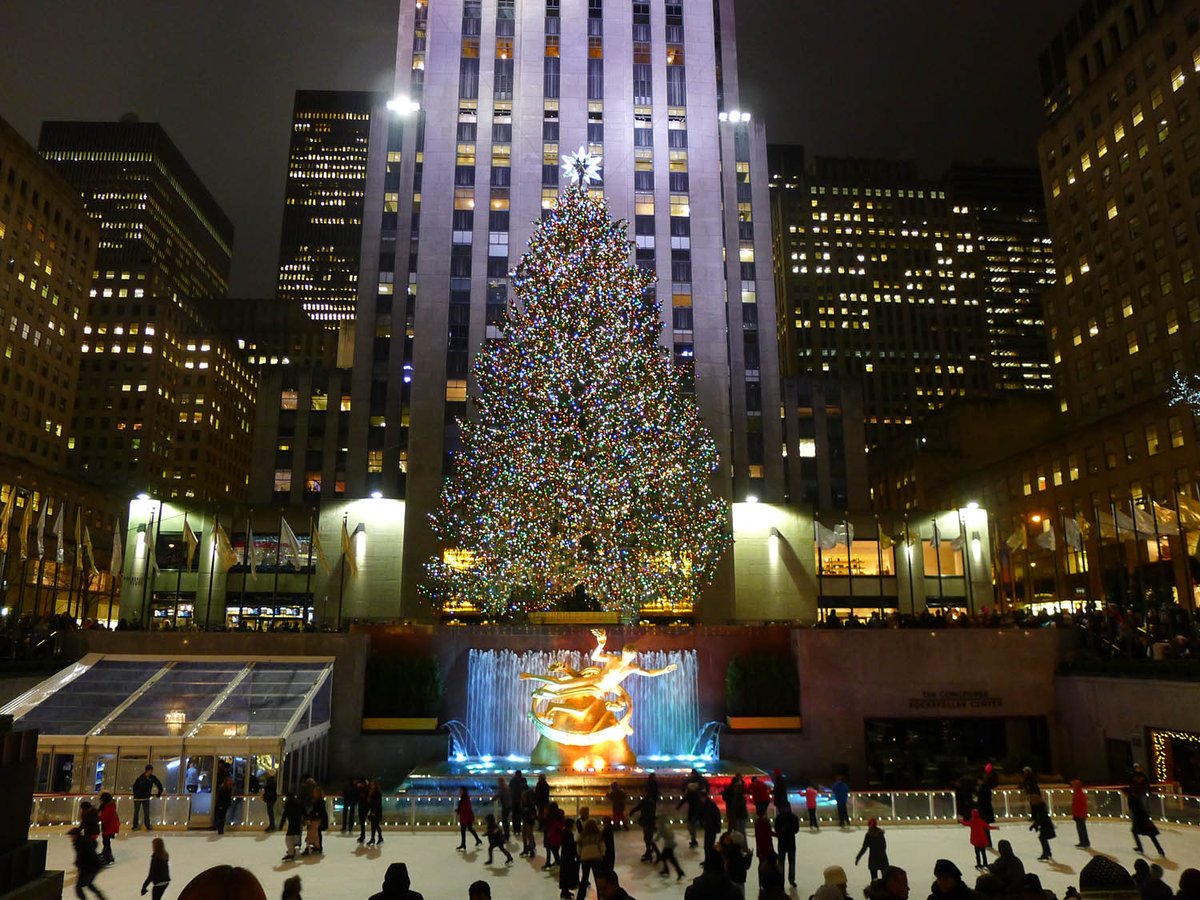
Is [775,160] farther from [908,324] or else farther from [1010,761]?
[1010,761]

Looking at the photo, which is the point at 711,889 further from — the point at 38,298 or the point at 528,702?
the point at 38,298

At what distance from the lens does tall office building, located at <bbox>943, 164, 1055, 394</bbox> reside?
16800 cm

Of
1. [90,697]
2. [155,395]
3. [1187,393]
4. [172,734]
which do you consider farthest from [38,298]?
[1187,393]

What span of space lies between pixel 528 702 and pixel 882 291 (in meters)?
142

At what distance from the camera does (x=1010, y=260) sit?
178 m

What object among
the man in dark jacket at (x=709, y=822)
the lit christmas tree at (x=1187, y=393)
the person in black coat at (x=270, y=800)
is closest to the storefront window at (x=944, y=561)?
Answer: the lit christmas tree at (x=1187, y=393)

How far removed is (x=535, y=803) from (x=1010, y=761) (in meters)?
19.2

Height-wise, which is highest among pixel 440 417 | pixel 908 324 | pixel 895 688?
pixel 908 324

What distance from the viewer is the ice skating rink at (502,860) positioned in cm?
1617

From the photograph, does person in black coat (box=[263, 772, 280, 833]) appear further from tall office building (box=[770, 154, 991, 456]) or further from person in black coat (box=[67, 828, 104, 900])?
tall office building (box=[770, 154, 991, 456])

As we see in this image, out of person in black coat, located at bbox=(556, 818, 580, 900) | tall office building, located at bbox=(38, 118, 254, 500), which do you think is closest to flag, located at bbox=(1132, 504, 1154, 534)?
person in black coat, located at bbox=(556, 818, 580, 900)

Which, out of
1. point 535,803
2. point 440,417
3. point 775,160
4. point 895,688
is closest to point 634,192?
point 440,417

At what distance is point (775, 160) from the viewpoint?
19112 cm

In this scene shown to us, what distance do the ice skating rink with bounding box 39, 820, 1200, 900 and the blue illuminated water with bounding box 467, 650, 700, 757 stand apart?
33.2ft
